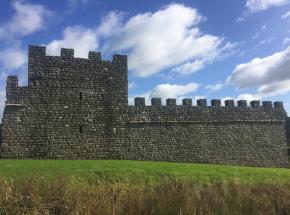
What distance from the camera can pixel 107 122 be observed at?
2238cm

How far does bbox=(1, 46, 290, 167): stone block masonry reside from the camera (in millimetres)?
21000

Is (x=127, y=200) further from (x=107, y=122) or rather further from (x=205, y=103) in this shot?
(x=205, y=103)

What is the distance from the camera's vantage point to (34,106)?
21125 millimetres

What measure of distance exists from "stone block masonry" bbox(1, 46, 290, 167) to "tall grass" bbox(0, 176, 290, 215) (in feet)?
42.8

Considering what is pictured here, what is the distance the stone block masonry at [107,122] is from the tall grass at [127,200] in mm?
13052

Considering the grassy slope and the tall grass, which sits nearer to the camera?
the tall grass

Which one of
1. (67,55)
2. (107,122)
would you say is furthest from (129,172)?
(67,55)

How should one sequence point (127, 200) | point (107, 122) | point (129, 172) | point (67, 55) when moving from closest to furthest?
point (127, 200), point (129, 172), point (67, 55), point (107, 122)

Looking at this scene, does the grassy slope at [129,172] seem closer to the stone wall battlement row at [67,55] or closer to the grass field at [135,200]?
the stone wall battlement row at [67,55]

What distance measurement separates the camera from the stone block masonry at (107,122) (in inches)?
827

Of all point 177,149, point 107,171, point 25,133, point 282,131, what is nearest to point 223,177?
point 107,171

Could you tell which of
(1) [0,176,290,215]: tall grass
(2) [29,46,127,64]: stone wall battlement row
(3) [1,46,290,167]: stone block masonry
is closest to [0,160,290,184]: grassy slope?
(3) [1,46,290,167]: stone block masonry

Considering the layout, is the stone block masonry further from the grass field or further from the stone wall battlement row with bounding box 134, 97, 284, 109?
the grass field

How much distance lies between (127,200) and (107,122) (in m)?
15.4
